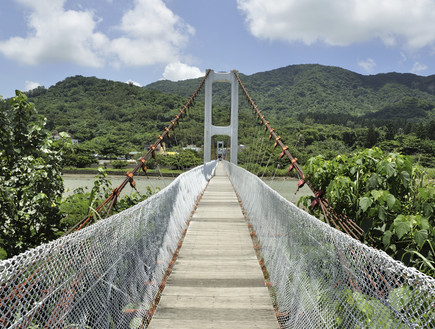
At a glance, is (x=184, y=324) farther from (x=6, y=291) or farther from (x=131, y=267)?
(x=6, y=291)

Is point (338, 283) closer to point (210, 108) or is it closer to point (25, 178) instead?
point (25, 178)

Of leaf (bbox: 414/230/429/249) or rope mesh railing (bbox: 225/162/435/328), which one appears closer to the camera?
rope mesh railing (bbox: 225/162/435/328)

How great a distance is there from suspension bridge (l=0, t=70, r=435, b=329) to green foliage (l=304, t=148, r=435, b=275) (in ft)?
0.54

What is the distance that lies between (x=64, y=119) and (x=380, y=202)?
55328 millimetres

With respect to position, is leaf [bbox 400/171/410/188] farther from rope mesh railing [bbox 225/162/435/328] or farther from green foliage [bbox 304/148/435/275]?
rope mesh railing [bbox 225/162/435/328]

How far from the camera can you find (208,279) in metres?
2.74

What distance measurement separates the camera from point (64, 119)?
165ft

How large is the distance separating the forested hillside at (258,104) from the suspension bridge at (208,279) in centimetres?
1726

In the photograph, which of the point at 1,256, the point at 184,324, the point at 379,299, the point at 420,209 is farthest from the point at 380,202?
the point at 1,256

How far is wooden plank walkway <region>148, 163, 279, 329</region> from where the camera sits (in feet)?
6.81

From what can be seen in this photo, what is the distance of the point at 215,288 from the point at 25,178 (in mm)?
1974

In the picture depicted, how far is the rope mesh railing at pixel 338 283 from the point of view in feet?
3.34

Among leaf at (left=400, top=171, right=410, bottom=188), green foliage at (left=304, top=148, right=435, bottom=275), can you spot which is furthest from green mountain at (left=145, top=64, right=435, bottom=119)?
leaf at (left=400, top=171, right=410, bottom=188)

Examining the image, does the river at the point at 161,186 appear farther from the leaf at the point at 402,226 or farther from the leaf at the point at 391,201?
the leaf at the point at 402,226
